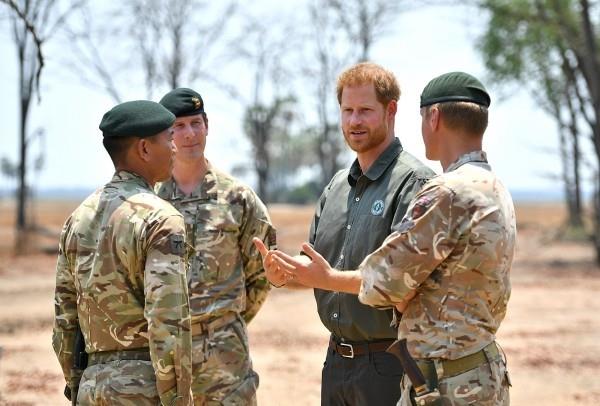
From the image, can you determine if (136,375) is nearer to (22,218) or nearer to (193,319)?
(193,319)

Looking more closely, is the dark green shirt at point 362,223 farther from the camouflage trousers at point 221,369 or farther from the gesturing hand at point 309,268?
the camouflage trousers at point 221,369

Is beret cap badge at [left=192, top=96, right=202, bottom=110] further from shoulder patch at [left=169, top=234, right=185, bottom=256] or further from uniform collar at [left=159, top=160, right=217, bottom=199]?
shoulder patch at [left=169, top=234, right=185, bottom=256]

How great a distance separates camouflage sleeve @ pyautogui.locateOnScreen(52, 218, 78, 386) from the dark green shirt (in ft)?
3.73

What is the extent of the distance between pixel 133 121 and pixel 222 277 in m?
1.38

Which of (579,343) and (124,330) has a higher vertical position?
(124,330)

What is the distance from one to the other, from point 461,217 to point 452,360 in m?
0.53

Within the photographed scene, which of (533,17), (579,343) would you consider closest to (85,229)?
(579,343)

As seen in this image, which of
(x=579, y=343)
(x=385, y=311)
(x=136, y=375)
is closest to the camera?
(x=136, y=375)

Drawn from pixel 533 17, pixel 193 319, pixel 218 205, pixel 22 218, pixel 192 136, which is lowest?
pixel 22 218

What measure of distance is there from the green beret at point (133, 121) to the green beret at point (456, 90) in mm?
1120

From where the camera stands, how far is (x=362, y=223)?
4168 millimetres

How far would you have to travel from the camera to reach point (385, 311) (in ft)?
13.3

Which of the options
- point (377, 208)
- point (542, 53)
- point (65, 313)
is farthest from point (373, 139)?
point (542, 53)

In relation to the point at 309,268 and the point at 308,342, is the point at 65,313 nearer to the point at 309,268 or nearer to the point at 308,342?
the point at 309,268
